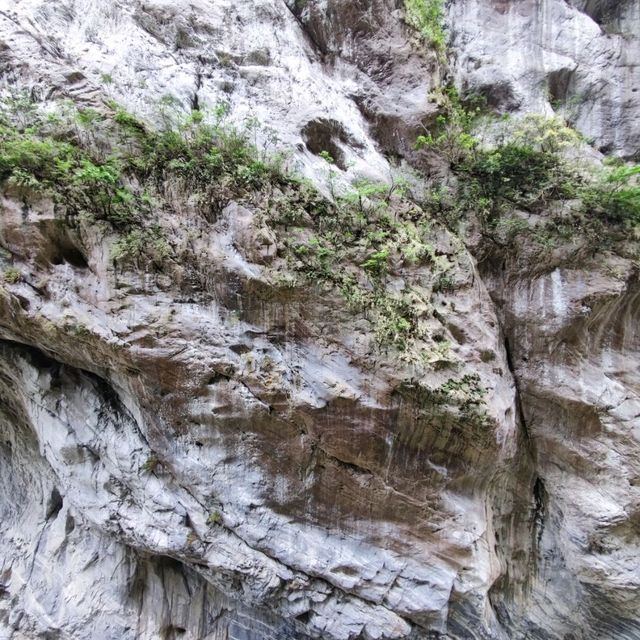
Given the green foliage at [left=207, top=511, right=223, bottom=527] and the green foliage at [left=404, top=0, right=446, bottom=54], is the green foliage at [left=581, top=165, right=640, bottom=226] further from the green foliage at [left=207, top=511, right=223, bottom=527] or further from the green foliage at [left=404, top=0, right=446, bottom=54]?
the green foliage at [left=207, top=511, right=223, bottom=527]

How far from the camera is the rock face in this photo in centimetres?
494

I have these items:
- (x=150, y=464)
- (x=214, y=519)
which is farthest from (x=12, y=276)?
(x=214, y=519)

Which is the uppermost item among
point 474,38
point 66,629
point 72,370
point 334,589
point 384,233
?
point 474,38

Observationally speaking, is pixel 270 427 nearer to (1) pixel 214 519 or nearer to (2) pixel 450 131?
(1) pixel 214 519

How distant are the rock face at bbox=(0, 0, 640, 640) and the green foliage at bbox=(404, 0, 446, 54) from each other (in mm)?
2984

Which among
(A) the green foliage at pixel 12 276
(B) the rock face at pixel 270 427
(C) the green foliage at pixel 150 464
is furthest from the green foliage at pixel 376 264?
(A) the green foliage at pixel 12 276

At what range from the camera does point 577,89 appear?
28.0 feet

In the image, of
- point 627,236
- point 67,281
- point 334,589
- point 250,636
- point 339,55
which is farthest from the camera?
point 339,55

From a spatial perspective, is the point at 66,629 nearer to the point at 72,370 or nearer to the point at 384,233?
the point at 72,370

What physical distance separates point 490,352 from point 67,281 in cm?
598

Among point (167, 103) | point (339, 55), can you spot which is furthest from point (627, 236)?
point (167, 103)

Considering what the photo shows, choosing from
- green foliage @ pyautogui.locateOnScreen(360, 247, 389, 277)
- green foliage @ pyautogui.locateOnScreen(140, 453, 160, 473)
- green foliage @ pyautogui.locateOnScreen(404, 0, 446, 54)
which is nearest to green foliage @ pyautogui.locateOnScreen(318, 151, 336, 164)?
green foliage @ pyautogui.locateOnScreen(360, 247, 389, 277)

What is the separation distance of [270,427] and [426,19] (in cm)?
858

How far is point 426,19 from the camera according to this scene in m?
7.74
